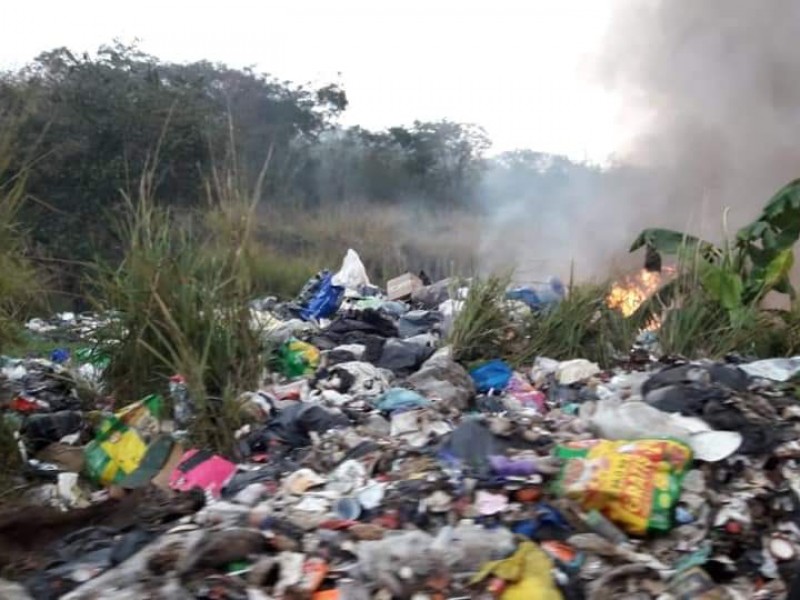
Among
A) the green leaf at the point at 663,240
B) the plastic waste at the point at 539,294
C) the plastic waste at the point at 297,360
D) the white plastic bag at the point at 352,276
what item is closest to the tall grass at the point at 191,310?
the plastic waste at the point at 297,360

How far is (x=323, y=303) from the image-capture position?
22.9 feet

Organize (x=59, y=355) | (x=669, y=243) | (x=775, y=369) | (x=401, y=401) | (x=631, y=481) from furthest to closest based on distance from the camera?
(x=669, y=243)
(x=59, y=355)
(x=775, y=369)
(x=401, y=401)
(x=631, y=481)

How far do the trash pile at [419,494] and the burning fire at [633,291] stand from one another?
1.56 metres

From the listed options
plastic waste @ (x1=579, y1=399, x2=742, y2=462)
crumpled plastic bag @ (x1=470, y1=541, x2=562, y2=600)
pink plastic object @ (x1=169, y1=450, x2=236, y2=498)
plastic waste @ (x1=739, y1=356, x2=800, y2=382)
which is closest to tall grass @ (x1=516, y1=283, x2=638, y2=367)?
plastic waste @ (x1=739, y1=356, x2=800, y2=382)

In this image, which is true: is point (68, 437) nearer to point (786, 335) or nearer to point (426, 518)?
point (426, 518)

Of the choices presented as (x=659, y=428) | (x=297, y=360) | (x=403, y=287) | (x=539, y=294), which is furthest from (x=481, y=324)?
(x=403, y=287)

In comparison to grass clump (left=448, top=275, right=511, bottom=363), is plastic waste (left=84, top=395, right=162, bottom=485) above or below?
below

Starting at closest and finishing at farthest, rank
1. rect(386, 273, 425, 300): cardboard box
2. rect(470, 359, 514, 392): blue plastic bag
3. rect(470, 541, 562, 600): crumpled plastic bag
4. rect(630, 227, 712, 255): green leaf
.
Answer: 1. rect(470, 541, 562, 600): crumpled plastic bag
2. rect(470, 359, 514, 392): blue plastic bag
3. rect(630, 227, 712, 255): green leaf
4. rect(386, 273, 425, 300): cardboard box

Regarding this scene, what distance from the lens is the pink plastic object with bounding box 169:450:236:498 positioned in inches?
127

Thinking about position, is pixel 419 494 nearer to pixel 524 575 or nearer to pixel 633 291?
pixel 524 575

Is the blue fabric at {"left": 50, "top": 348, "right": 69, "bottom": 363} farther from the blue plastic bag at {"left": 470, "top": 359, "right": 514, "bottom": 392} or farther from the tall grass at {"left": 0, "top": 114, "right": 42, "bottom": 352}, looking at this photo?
the blue plastic bag at {"left": 470, "top": 359, "right": 514, "bottom": 392}

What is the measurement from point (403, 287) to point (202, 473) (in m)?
4.72

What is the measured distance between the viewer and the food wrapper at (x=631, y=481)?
9.25 ft

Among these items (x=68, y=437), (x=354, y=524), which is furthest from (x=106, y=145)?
(x=354, y=524)
